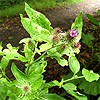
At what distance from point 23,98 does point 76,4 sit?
1279 cm

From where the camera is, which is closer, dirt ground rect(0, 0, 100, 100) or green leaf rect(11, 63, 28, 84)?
green leaf rect(11, 63, 28, 84)

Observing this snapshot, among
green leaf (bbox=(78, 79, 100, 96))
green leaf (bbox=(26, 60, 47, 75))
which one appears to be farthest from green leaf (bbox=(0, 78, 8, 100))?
green leaf (bbox=(78, 79, 100, 96))

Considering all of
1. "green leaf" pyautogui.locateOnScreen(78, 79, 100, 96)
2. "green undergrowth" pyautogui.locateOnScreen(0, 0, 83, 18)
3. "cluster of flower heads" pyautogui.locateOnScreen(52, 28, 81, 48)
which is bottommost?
"green undergrowth" pyautogui.locateOnScreen(0, 0, 83, 18)

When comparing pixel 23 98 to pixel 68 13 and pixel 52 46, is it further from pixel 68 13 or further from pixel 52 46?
pixel 68 13

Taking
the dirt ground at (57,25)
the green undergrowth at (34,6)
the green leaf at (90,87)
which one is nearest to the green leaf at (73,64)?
the green leaf at (90,87)

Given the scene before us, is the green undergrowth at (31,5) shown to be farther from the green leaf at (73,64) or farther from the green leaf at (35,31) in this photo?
the green leaf at (35,31)

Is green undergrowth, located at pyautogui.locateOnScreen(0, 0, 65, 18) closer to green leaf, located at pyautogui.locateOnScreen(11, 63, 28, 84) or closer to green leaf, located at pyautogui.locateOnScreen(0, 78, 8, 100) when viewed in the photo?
green leaf, located at pyautogui.locateOnScreen(0, 78, 8, 100)

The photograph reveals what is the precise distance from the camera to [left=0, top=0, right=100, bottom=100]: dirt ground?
18.9 feet

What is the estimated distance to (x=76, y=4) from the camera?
45.4 ft

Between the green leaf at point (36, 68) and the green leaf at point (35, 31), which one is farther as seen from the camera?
the green leaf at point (36, 68)

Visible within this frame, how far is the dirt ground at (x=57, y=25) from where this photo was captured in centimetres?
577

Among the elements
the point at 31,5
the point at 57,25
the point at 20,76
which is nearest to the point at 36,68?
the point at 20,76

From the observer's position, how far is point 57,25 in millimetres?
9992

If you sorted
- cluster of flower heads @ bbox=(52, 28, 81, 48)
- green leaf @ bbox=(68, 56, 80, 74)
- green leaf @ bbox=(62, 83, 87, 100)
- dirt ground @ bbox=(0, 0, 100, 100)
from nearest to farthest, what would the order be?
1. cluster of flower heads @ bbox=(52, 28, 81, 48)
2. green leaf @ bbox=(62, 83, 87, 100)
3. green leaf @ bbox=(68, 56, 80, 74)
4. dirt ground @ bbox=(0, 0, 100, 100)
